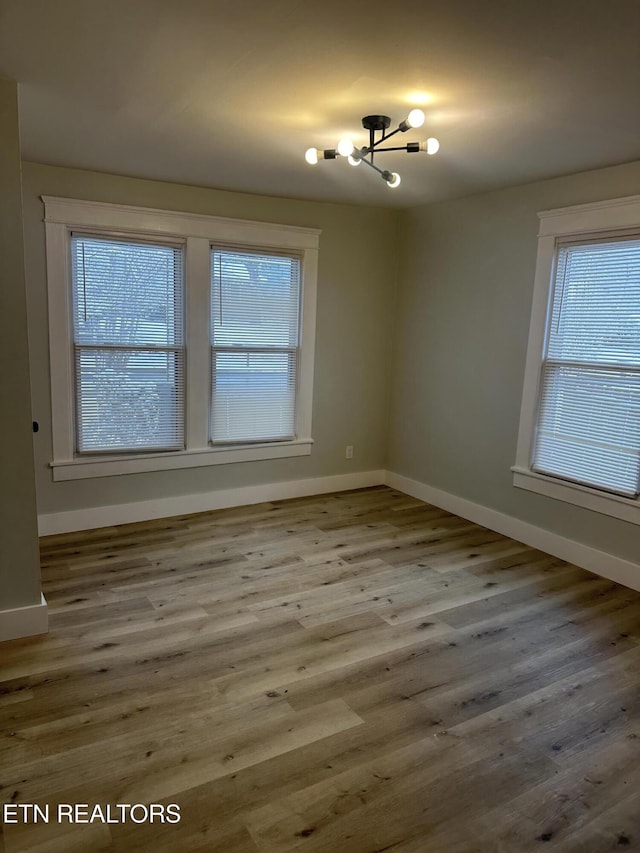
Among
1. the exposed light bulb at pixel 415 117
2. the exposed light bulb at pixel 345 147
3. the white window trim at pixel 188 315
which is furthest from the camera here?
the white window trim at pixel 188 315

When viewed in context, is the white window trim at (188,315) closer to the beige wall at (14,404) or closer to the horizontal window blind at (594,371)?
the beige wall at (14,404)

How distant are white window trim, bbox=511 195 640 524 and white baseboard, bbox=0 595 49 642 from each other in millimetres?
3109

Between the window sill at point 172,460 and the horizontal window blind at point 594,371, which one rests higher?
the horizontal window blind at point 594,371

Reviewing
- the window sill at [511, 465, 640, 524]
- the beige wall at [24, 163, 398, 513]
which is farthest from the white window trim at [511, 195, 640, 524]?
the beige wall at [24, 163, 398, 513]

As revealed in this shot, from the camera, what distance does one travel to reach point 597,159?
318 cm

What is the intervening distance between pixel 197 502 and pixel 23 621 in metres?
1.89

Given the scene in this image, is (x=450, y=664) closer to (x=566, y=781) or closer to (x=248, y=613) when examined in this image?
(x=566, y=781)

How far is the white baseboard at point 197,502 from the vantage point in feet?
13.1

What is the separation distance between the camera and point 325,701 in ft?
7.61

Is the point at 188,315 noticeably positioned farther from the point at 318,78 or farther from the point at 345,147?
the point at 318,78

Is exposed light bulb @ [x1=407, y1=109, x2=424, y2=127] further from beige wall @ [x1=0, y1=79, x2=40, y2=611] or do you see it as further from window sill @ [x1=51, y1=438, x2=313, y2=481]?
window sill @ [x1=51, y1=438, x2=313, y2=481]

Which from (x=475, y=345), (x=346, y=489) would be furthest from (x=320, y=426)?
(x=475, y=345)

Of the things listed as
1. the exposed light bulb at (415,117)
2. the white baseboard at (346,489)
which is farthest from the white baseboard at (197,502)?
the exposed light bulb at (415,117)

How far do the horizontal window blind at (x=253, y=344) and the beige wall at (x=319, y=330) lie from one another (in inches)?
10.1
